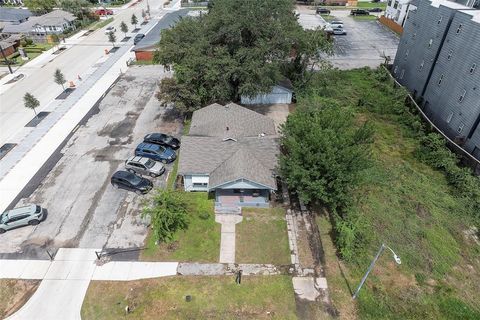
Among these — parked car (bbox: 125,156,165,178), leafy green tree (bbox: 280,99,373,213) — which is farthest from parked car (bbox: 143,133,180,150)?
leafy green tree (bbox: 280,99,373,213)

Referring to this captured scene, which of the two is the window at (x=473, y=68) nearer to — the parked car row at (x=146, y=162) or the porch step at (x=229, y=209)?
the porch step at (x=229, y=209)

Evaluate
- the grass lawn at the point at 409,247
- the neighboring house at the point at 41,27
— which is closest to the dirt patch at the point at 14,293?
the grass lawn at the point at 409,247

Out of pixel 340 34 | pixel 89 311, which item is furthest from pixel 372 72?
pixel 89 311

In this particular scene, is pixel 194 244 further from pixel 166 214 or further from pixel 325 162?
pixel 325 162

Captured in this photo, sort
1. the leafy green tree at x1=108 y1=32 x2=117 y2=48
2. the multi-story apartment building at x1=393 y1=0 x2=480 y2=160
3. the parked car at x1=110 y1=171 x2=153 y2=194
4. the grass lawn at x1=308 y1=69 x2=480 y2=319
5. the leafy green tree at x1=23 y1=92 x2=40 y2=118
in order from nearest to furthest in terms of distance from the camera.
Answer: the grass lawn at x1=308 y1=69 x2=480 y2=319
the parked car at x1=110 y1=171 x2=153 y2=194
the multi-story apartment building at x1=393 y1=0 x2=480 y2=160
the leafy green tree at x1=23 y1=92 x2=40 y2=118
the leafy green tree at x1=108 y1=32 x2=117 y2=48

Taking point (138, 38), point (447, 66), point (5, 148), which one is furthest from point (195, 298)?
point (138, 38)

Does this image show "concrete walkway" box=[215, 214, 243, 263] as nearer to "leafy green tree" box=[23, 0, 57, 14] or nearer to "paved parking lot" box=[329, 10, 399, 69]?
"paved parking lot" box=[329, 10, 399, 69]
